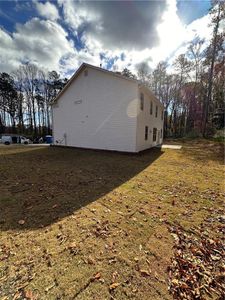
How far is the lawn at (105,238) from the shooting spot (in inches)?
70.1

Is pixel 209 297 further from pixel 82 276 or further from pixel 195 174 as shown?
pixel 195 174

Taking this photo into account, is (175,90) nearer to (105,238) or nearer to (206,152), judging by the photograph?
(206,152)

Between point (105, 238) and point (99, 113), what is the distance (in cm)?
1145

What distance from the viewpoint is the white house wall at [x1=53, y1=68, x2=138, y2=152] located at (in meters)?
11.6

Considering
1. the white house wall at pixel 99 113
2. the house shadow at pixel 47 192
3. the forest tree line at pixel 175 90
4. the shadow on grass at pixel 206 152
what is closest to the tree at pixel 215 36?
the forest tree line at pixel 175 90

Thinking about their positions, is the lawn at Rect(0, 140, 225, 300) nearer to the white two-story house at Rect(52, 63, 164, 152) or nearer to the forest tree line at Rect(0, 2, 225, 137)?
the white two-story house at Rect(52, 63, 164, 152)

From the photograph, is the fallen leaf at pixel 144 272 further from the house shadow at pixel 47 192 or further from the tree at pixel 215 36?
the tree at pixel 215 36

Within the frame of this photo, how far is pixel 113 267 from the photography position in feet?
6.70

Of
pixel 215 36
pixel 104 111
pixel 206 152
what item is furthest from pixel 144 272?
pixel 215 36

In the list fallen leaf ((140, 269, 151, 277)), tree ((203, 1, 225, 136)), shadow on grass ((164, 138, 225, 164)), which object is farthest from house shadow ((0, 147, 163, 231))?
tree ((203, 1, 225, 136))

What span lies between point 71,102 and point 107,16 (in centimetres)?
761

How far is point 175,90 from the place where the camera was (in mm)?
31750

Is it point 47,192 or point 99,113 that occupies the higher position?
point 99,113

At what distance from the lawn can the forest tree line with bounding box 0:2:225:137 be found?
766 inches
